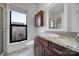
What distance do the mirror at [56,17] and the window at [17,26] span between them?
357mm

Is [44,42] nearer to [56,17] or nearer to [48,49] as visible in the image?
[48,49]

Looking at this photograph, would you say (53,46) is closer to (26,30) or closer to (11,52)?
(26,30)

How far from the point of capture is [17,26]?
1439 mm

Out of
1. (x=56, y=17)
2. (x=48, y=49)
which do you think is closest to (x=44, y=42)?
(x=48, y=49)

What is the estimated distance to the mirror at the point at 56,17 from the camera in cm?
144

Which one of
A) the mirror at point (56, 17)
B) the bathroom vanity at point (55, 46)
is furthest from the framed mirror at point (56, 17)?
the bathroom vanity at point (55, 46)

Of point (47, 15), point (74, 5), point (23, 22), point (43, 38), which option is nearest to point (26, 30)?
point (23, 22)

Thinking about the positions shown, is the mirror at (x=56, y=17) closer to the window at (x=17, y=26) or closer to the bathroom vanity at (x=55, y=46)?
the bathroom vanity at (x=55, y=46)

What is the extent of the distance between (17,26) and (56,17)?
1.79 ft

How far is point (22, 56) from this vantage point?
136cm

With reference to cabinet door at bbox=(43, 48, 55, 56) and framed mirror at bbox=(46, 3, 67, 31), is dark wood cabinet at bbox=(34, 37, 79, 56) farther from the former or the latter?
framed mirror at bbox=(46, 3, 67, 31)

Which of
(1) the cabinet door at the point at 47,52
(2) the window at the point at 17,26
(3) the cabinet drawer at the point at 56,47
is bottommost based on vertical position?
(1) the cabinet door at the point at 47,52

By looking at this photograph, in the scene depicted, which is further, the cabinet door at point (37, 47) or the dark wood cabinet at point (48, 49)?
the cabinet door at point (37, 47)

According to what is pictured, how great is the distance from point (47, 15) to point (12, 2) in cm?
50
